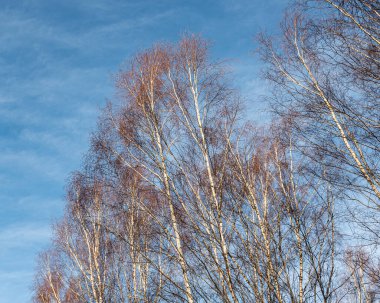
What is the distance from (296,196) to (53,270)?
8.63m

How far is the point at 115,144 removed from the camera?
9484mm

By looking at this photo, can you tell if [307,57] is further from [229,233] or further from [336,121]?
[229,233]

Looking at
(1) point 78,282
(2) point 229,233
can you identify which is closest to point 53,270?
(1) point 78,282

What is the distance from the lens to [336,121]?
6.15m

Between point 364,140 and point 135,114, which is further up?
point 135,114

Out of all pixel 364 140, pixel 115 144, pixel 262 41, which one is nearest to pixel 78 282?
pixel 115 144

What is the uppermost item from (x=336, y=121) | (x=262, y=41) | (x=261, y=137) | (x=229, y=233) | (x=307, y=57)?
Answer: (x=262, y=41)

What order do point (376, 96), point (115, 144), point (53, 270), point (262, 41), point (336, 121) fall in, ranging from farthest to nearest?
point (53, 270) < point (115, 144) < point (262, 41) < point (336, 121) < point (376, 96)

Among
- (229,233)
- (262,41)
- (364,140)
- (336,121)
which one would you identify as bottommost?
(229,233)

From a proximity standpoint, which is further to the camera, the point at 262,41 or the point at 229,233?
the point at 262,41

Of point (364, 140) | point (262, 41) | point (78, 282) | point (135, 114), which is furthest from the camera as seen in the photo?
point (78, 282)

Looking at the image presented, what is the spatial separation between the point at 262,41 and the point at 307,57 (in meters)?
1.04

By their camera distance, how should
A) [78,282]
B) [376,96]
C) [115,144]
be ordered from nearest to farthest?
[376,96], [115,144], [78,282]

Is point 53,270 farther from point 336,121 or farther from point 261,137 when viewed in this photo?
point 336,121
